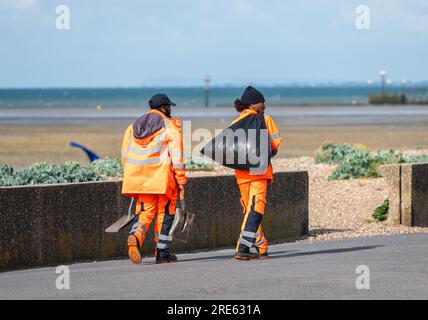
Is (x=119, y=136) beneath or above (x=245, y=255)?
above

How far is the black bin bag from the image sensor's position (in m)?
11.1

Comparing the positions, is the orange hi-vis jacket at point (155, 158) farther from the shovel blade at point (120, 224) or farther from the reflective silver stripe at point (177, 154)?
the shovel blade at point (120, 224)

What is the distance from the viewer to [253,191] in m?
11.2

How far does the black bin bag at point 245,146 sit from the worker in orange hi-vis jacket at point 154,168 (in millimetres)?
591

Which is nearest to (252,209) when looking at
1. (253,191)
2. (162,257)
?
(253,191)

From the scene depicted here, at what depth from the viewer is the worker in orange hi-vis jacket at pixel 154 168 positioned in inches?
425

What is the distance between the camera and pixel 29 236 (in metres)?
11.5

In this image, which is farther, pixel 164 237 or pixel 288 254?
pixel 288 254

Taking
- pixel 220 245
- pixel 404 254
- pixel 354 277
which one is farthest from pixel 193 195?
pixel 354 277

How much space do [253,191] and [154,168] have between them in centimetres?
105

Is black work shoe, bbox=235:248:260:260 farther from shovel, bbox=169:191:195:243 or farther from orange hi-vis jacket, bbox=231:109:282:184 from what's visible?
orange hi-vis jacket, bbox=231:109:282:184

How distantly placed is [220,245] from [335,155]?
897 cm
